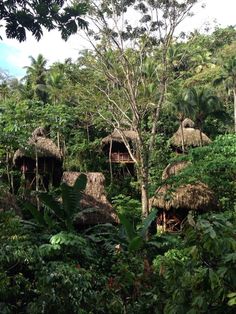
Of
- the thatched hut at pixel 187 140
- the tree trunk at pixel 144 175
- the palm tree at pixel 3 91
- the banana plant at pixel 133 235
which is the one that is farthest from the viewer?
the palm tree at pixel 3 91

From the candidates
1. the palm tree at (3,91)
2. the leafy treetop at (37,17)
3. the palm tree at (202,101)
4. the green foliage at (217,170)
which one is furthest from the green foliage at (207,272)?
the palm tree at (3,91)

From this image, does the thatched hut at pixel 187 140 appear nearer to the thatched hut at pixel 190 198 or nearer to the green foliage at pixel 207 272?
the thatched hut at pixel 190 198

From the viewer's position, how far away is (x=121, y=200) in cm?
1780

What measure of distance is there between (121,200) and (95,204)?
244 cm

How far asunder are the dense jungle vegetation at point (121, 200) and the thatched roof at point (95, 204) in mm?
680

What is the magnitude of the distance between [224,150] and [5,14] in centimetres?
953

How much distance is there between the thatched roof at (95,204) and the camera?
49.4 feet

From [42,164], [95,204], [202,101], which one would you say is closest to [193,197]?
[95,204]

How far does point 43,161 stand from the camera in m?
22.2

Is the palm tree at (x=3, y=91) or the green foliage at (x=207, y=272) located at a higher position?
the palm tree at (x=3, y=91)

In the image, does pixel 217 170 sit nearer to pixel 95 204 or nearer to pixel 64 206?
pixel 95 204

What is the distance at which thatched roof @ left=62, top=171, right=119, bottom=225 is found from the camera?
593 inches

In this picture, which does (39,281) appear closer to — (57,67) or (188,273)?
(188,273)

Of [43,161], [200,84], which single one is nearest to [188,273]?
[43,161]
